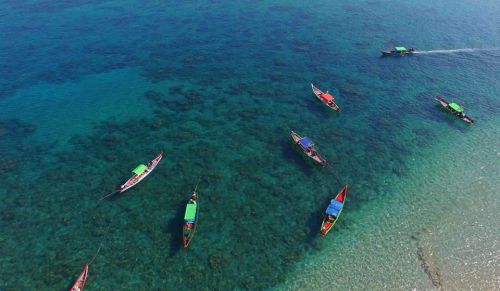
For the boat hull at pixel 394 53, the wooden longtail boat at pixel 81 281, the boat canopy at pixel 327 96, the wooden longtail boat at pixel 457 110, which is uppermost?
the boat hull at pixel 394 53

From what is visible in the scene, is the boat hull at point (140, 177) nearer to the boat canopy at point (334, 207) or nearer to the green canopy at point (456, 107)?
the boat canopy at point (334, 207)

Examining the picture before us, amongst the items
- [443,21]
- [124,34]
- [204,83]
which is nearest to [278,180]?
[204,83]

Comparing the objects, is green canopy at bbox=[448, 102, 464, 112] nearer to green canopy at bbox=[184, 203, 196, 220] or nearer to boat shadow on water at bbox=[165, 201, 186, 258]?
green canopy at bbox=[184, 203, 196, 220]

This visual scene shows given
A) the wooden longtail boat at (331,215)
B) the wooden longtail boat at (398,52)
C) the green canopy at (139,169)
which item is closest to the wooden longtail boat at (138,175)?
the green canopy at (139,169)

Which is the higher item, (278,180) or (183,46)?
(183,46)

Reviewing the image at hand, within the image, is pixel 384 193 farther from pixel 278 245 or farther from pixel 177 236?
pixel 177 236
